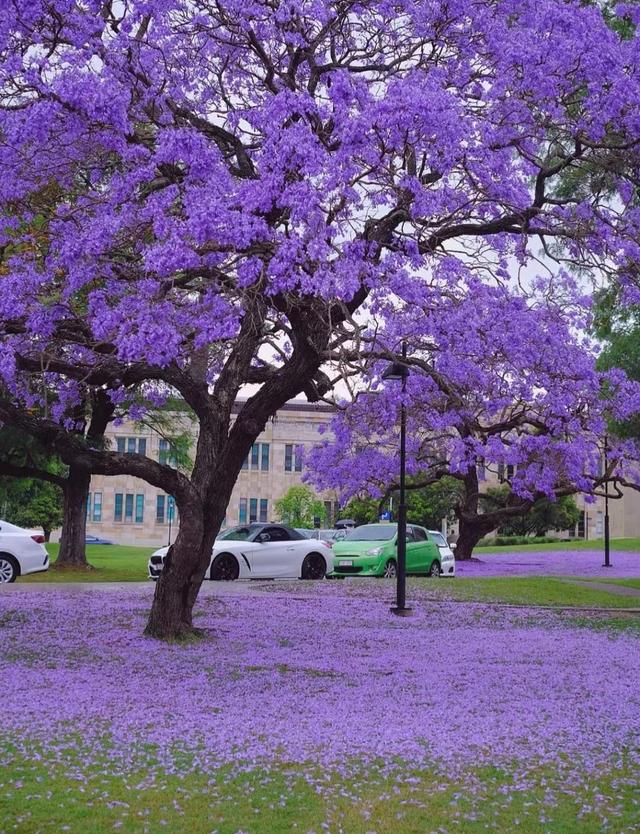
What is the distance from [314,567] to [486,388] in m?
11.8

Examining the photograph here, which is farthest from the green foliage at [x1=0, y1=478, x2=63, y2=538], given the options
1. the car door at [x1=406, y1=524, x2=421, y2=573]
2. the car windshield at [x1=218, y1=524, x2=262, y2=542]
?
the car windshield at [x1=218, y1=524, x2=262, y2=542]

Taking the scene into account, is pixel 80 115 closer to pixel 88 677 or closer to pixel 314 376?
pixel 314 376

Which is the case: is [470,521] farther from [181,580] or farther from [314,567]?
[181,580]

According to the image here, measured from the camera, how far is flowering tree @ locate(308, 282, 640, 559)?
1416 centimetres

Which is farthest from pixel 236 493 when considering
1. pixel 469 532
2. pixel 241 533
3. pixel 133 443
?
pixel 241 533

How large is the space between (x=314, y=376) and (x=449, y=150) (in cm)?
376

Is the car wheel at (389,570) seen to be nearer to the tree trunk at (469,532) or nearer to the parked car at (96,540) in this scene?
the tree trunk at (469,532)

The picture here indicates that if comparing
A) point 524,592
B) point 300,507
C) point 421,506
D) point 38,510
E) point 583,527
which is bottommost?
point 524,592

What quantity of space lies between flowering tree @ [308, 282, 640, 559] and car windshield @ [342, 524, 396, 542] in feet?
4.08

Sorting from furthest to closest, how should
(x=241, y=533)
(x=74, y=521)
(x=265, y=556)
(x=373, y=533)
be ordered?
(x=74, y=521)
(x=373, y=533)
(x=241, y=533)
(x=265, y=556)

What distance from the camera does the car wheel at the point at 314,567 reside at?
26938 mm

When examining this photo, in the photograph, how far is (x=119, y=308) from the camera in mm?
11289

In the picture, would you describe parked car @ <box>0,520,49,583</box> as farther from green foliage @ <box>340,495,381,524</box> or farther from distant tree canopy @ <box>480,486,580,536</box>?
distant tree canopy @ <box>480,486,580,536</box>

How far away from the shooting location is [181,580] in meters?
13.0
